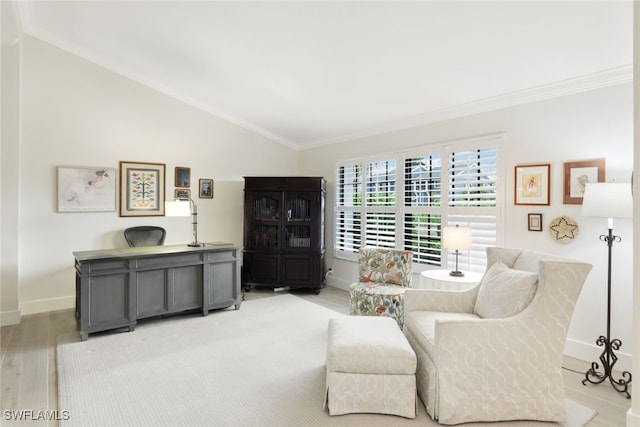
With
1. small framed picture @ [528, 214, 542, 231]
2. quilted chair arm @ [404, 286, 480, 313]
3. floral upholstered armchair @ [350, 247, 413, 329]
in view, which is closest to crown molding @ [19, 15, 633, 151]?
small framed picture @ [528, 214, 542, 231]

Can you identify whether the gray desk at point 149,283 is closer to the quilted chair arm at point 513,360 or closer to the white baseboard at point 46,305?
the white baseboard at point 46,305

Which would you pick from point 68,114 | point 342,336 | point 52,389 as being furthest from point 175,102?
point 342,336

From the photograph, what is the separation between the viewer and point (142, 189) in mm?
5066

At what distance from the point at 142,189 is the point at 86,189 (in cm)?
68

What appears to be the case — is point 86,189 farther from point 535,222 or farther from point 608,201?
point 608,201

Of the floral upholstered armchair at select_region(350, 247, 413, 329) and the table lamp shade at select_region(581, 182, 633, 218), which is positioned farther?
the floral upholstered armchair at select_region(350, 247, 413, 329)

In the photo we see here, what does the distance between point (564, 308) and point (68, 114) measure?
18.6 ft

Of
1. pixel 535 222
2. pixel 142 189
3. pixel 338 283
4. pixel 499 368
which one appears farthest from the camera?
pixel 338 283

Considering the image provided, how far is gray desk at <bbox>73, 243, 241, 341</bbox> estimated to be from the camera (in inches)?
137

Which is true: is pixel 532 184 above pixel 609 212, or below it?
above

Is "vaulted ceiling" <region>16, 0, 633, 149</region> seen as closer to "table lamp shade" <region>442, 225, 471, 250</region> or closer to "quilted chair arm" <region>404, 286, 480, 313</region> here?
"table lamp shade" <region>442, 225, 471, 250</region>

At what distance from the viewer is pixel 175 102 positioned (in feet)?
17.6

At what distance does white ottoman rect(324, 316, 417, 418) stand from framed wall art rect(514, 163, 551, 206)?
7.07 ft

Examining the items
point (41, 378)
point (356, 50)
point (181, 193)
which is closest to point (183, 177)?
point (181, 193)
